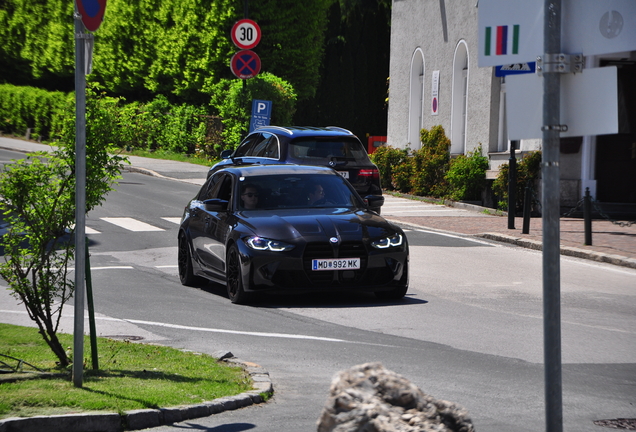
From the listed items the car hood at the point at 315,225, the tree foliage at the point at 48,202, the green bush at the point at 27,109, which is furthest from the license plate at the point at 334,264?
the green bush at the point at 27,109

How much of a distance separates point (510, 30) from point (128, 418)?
3187 mm

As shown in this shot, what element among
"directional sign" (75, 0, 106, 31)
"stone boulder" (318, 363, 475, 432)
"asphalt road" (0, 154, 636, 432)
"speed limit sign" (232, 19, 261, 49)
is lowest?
"asphalt road" (0, 154, 636, 432)

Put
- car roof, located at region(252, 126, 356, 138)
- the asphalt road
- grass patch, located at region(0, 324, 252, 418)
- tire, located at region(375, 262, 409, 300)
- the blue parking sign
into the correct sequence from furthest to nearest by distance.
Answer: the blue parking sign < car roof, located at region(252, 126, 356, 138) < tire, located at region(375, 262, 409, 300) < the asphalt road < grass patch, located at region(0, 324, 252, 418)

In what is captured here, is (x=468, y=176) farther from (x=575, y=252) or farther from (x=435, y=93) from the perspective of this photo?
(x=575, y=252)

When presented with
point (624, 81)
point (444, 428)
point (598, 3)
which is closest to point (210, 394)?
point (444, 428)

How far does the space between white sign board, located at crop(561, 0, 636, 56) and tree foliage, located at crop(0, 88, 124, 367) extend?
4.03 metres

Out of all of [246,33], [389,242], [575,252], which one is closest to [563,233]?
[575,252]

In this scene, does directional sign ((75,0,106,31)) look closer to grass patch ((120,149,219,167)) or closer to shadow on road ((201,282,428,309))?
shadow on road ((201,282,428,309))

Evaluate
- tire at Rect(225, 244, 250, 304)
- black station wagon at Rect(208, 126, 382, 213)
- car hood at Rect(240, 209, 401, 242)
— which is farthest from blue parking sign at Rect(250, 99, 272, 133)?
tire at Rect(225, 244, 250, 304)

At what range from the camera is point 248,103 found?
1358 inches

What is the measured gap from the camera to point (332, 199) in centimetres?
1254

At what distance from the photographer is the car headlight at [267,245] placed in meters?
11.1

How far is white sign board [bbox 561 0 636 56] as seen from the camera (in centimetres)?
439

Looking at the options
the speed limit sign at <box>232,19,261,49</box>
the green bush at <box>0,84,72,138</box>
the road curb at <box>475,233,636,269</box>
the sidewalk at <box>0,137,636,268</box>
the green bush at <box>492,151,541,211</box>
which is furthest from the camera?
the green bush at <box>0,84,72,138</box>
